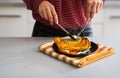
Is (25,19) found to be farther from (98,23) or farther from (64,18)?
(64,18)

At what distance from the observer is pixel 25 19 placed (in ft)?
5.50

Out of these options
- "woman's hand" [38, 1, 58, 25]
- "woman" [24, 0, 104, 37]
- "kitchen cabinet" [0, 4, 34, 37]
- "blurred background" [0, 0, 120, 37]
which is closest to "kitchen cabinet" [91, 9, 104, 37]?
"blurred background" [0, 0, 120, 37]

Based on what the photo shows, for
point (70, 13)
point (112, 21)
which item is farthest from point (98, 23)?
point (70, 13)

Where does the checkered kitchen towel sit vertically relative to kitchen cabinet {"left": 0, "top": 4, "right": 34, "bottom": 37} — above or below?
above

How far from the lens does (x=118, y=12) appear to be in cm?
165

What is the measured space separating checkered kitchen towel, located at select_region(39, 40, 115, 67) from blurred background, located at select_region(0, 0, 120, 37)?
2.70ft

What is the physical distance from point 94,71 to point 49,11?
0.24 meters

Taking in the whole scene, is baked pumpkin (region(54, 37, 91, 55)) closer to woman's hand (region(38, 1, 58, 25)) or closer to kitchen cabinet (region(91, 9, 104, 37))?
woman's hand (region(38, 1, 58, 25))

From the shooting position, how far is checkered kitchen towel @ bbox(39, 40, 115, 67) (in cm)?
73

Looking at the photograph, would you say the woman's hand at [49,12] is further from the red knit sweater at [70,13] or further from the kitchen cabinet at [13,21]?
the kitchen cabinet at [13,21]

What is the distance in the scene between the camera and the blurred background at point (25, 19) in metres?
1.63

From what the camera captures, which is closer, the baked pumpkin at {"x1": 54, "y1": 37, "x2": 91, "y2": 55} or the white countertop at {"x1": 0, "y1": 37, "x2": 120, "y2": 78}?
the white countertop at {"x1": 0, "y1": 37, "x2": 120, "y2": 78}

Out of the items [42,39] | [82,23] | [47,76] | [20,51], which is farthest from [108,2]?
[47,76]

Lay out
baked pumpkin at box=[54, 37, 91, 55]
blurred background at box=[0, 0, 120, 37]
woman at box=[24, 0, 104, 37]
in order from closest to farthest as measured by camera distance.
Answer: baked pumpkin at box=[54, 37, 91, 55], woman at box=[24, 0, 104, 37], blurred background at box=[0, 0, 120, 37]
